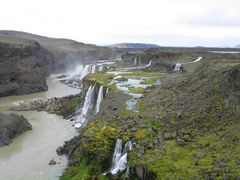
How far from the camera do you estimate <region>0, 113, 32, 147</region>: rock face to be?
40375mm

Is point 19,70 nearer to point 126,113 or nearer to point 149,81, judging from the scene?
point 149,81

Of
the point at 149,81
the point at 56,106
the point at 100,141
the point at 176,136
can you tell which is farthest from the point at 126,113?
the point at 56,106

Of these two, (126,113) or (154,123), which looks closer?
(154,123)

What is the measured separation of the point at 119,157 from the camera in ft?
81.7

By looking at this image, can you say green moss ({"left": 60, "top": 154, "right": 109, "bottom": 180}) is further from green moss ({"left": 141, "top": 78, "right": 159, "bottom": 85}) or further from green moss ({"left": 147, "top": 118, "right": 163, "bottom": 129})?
green moss ({"left": 141, "top": 78, "right": 159, "bottom": 85})

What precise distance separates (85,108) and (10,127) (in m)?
11.9

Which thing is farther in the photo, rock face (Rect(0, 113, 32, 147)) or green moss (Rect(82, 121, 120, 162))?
rock face (Rect(0, 113, 32, 147))

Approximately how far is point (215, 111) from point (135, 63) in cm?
6343

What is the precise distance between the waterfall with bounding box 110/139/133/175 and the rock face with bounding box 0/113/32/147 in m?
18.2

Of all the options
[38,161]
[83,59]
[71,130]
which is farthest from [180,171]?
[83,59]

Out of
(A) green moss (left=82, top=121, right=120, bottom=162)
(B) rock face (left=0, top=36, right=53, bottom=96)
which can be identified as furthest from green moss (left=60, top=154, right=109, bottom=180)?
(B) rock face (left=0, top=36, right=53, bottom=96)

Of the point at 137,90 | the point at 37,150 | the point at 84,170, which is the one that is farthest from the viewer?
the point at 137,90

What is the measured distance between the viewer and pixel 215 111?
27.0 m

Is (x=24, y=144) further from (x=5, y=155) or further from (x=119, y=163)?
(x=119, y=163)
